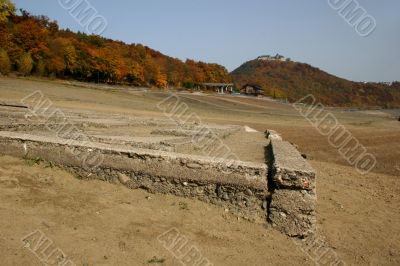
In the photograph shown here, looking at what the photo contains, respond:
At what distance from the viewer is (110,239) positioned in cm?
479

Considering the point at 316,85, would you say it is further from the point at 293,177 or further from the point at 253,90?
the point at 293,177

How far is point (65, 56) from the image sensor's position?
53969 millimetres

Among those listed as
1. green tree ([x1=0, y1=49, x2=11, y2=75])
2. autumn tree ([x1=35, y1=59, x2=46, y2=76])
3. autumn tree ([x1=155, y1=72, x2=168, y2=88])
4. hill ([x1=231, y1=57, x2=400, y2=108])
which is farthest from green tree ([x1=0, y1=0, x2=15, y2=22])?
hill ([x1=231, y1=57, x2=400, y2=108])

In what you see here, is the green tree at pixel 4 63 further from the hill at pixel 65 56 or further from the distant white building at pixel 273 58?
the distant white building at pixel 273 58

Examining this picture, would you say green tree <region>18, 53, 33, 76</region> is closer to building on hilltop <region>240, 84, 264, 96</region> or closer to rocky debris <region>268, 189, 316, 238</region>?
rocky debris <region>268, 189, 316, 238</region>

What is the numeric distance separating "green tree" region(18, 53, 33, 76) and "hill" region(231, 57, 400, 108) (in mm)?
84360

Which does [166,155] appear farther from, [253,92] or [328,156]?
[253,92]

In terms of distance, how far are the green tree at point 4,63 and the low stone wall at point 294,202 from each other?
44.0 m

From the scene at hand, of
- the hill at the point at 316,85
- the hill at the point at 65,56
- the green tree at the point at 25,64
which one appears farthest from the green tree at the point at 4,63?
the hill at the point at 316,85

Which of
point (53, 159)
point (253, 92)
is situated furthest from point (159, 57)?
point (53, 159)

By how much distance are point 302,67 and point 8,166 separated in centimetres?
17337

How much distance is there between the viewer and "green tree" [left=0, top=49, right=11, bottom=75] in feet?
138

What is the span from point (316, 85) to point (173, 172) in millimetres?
150171

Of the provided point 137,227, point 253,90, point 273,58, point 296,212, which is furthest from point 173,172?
point 273,58
